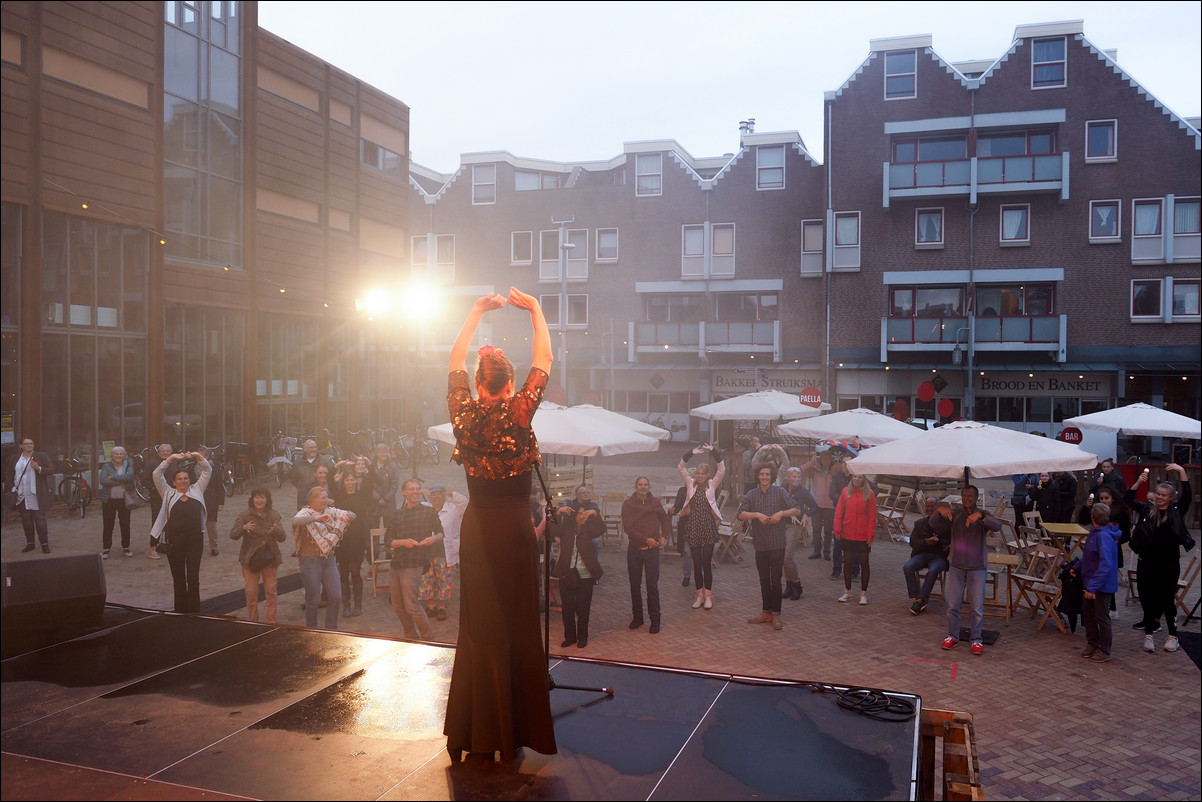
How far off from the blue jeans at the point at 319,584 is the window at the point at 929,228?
27834mm

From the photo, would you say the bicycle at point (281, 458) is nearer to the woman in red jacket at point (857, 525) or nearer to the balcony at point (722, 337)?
the woman in red jacket at point (857, 525)

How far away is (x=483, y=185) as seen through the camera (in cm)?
3562

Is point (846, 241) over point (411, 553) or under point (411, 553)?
over

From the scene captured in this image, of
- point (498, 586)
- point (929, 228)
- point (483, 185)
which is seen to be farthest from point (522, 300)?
point (483, 185)

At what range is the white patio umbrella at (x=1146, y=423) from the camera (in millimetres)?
15016

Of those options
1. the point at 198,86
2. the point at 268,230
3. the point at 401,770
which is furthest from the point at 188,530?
the point at 268,230

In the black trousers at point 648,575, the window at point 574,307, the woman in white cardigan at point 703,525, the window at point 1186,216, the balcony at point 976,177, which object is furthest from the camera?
the window at point 574,307

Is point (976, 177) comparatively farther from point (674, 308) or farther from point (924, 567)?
point (924, 567)

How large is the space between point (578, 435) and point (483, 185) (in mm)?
26425

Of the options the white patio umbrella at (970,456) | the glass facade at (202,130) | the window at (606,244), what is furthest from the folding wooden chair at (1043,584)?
the window at (606,244)

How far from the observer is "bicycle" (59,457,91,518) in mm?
12266

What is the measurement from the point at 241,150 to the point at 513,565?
13.6 metres

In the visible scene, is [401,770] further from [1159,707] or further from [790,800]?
[1159,707]

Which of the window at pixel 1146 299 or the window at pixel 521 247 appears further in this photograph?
the window at pixel 521 247
